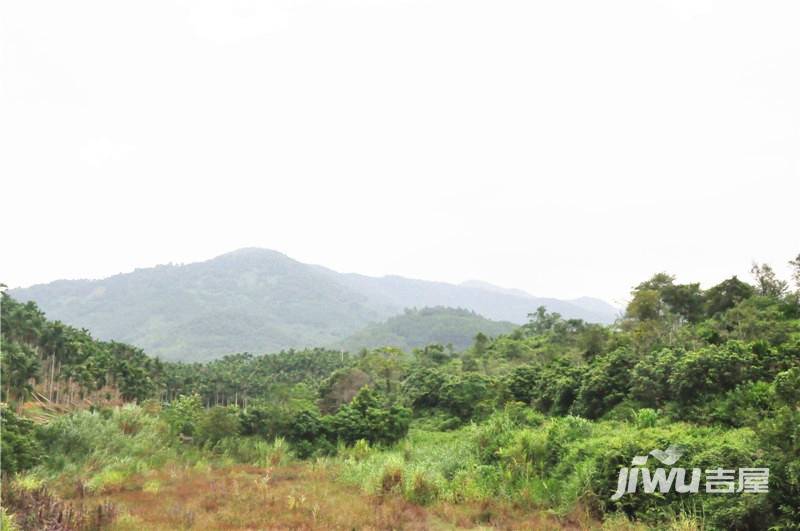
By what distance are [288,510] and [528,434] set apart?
259 inches

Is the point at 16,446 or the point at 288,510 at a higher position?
the point at 16,446

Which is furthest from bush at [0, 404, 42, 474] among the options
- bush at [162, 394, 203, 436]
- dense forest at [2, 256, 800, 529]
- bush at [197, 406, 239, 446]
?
bush at [162, 394, 203, 436]

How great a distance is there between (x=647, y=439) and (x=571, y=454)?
2087 millimetres

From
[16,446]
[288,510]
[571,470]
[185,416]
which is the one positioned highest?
[571,470]

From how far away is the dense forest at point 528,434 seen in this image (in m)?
8.72

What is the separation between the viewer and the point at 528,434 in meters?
13.5

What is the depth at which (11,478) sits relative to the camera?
1180 centimetres

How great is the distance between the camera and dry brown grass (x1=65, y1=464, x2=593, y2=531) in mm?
9461

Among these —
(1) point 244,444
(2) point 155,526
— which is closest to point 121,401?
(1) point 244,444

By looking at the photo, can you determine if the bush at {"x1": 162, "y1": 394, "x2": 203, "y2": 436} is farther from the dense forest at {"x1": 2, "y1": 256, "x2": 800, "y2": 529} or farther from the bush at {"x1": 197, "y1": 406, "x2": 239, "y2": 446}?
the bush at {"x1": 197, "y1": 406, "x2": 239, "y2": 446}

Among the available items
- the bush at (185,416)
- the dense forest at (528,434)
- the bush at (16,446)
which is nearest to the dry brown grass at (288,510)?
the dense forest at (528,434)

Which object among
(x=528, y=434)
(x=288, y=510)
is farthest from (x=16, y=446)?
(x=528, y=434)

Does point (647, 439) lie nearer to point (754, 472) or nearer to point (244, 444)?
point (754, 472)

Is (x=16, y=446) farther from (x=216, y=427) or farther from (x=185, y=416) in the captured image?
(x=185, y=416)
